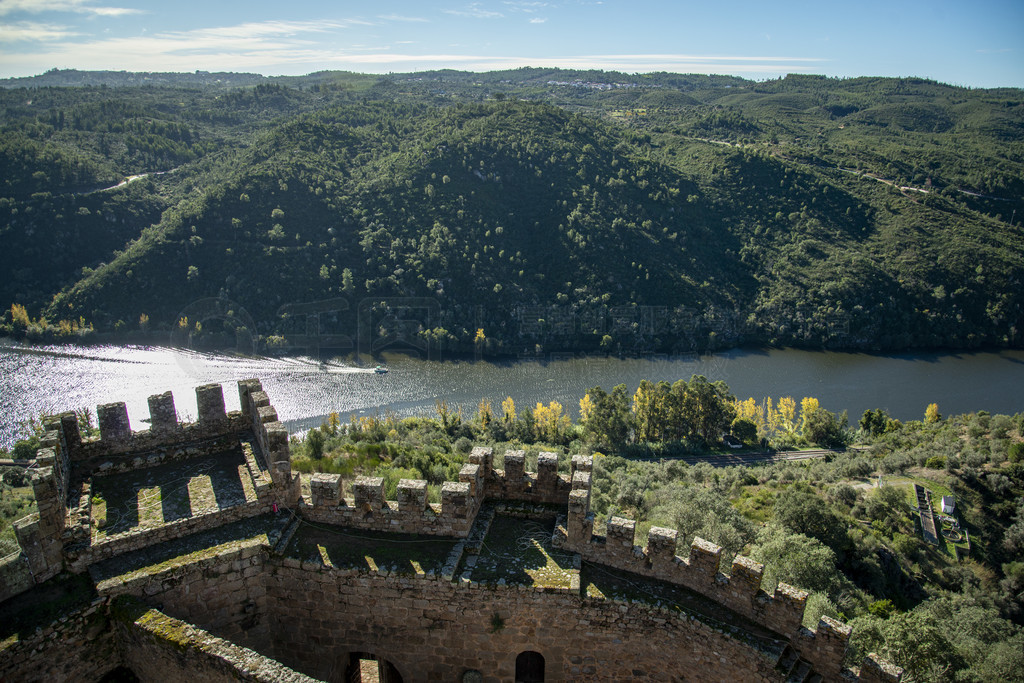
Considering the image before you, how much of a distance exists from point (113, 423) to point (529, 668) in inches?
361

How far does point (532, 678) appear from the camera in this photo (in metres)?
11.4

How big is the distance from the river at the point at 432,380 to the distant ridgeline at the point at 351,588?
46.3m

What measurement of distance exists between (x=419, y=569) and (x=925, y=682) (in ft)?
39.9

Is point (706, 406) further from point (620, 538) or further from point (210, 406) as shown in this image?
point (210, 406)

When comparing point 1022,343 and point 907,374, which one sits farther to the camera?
point 1022,343

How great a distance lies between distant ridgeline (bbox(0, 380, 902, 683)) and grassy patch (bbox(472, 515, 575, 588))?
5 cm

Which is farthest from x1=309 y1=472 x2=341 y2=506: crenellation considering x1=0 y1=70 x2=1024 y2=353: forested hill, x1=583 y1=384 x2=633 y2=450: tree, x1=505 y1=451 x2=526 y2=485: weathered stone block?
x1=0 y1=70 x2=1024 y2=353: forested hill

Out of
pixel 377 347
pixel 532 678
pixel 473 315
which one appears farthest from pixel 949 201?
pixel 532 678

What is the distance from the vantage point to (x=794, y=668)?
9711 millimetres

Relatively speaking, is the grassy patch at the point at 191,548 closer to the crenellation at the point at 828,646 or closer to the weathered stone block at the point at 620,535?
the weathered stone block at the point at 620,535

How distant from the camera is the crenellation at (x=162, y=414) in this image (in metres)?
12.4

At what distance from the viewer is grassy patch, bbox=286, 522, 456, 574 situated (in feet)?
34.9

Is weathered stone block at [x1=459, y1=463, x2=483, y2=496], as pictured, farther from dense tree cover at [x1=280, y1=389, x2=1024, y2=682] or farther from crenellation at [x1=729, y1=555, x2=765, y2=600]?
crenellation at [x1=729, y1=555, x2=765, y2=600]

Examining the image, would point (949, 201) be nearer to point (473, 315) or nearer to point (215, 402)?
point (473, 315)
